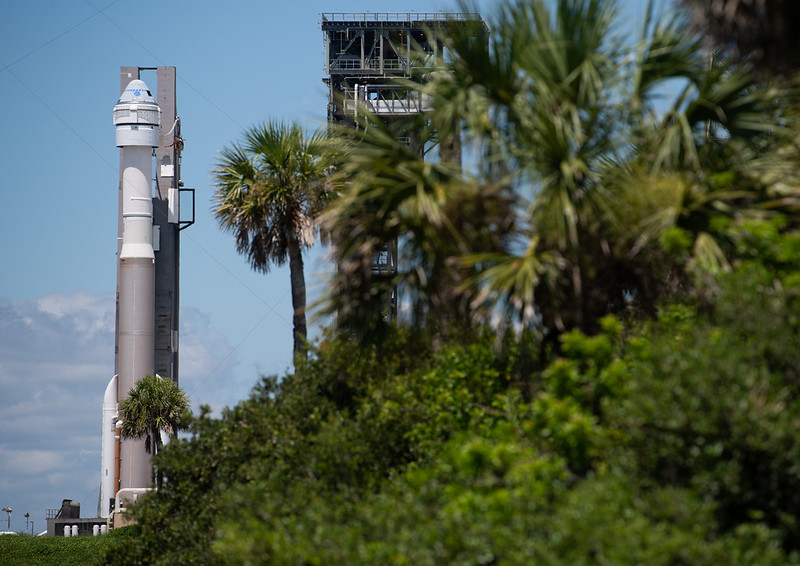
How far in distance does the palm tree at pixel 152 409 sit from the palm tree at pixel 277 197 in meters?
31.9

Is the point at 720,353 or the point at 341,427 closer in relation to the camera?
the point at 720,353

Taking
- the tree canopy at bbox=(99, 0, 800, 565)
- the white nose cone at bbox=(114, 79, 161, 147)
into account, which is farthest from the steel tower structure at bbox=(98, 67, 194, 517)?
the tree canopy at bbox=(99, 0, 800, 565)

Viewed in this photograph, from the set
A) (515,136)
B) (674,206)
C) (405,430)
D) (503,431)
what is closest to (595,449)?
(503,431)

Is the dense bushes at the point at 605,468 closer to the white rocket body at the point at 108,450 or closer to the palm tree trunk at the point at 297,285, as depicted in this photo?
the palm tree trunk at the point at 297,285

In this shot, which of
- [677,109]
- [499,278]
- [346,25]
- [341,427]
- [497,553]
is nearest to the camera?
[497,553]

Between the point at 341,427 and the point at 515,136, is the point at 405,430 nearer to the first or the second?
the point at 341,427

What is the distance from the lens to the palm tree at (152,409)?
5406cm

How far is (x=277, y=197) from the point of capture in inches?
872

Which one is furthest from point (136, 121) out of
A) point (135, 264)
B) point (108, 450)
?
point (108, 450)

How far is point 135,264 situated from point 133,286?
1.34 meters

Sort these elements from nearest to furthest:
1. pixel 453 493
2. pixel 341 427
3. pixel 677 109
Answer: pixel 453 493
pixel 677 109
pixel 341 427

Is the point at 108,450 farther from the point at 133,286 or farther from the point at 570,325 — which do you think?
the point at 570,325

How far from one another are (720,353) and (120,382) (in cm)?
6138

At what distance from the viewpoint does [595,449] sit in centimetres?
1045
